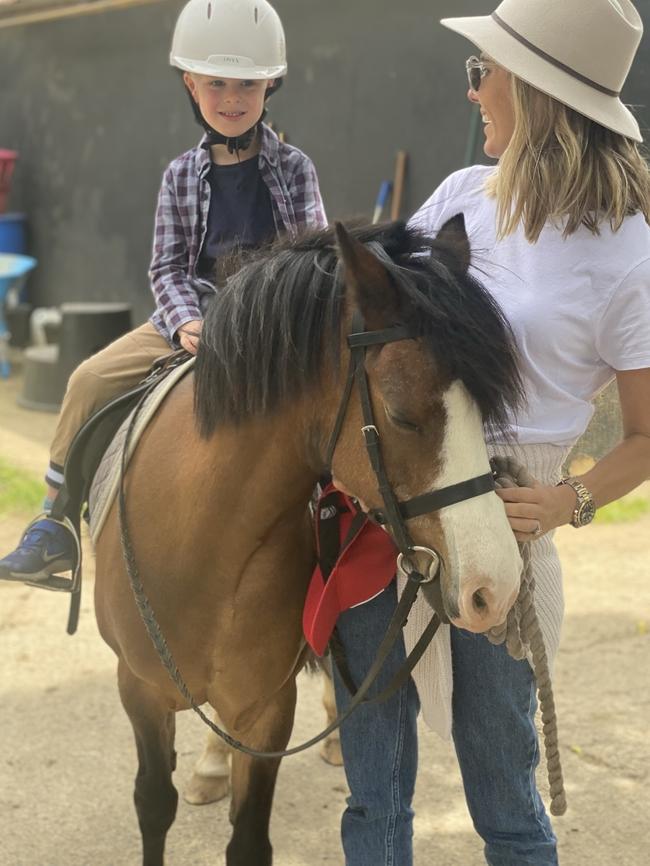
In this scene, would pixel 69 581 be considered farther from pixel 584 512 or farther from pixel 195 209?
pixel 584 512

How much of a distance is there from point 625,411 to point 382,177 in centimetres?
553

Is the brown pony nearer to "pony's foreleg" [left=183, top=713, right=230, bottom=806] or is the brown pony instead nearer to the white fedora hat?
the white fedora hat

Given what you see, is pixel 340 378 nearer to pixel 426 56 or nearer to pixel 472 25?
pixel 472 25

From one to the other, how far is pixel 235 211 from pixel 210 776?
68.6 inches

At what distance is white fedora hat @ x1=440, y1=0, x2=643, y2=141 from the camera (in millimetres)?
1787

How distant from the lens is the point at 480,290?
1.73m

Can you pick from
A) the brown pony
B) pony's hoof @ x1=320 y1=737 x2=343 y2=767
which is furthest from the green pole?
the brown pony

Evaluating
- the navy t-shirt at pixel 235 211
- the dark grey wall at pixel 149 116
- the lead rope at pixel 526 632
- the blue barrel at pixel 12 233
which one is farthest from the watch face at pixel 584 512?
the blue barrel at pixel 12 233

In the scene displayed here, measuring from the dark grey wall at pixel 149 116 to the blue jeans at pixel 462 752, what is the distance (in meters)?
3.46

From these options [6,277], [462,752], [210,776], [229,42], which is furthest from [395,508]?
[6,277]

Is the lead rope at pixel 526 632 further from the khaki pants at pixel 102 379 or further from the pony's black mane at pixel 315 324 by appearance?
the khaki pants at pixel 102 379

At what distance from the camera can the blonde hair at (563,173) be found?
1778 millimetres

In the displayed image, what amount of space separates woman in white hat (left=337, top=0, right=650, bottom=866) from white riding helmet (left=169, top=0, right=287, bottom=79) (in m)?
0.86

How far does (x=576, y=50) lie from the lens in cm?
181
